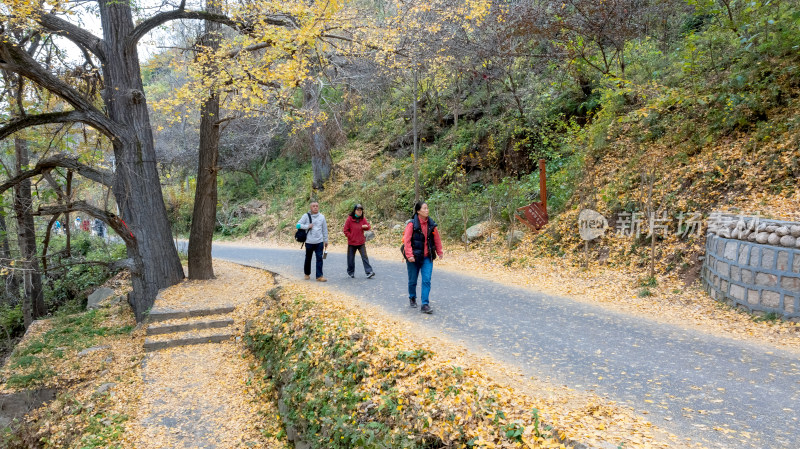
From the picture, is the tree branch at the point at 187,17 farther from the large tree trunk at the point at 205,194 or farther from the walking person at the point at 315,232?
the walking person at the point at 315,232

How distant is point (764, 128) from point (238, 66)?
1031cm

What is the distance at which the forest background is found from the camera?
328 inches

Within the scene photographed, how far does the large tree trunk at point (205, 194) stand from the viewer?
32.7 feet

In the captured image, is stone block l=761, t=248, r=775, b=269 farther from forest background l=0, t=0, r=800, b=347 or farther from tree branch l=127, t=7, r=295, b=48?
tree branch l=127, t=7, r=295, b=48

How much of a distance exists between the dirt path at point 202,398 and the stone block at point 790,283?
657 centimetres

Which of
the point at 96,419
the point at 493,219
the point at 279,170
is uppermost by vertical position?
the point at 279,170

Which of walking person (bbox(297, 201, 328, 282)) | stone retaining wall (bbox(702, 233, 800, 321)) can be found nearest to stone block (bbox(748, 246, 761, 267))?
stone retaining wall (bbox(702, 233, 800, 321))

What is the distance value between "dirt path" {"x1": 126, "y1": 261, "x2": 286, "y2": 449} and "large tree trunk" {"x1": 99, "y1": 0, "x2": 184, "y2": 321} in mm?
1404

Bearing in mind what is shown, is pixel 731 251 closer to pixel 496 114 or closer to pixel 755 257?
pixel 755 257

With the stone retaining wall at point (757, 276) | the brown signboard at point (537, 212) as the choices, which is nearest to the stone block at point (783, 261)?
the stone retaining wall at point (757, 276)

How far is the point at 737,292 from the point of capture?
6.09 m

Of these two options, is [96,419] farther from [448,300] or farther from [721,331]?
[721,331]

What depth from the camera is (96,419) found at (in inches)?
227

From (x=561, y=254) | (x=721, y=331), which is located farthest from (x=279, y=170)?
(x=721, y=331)
